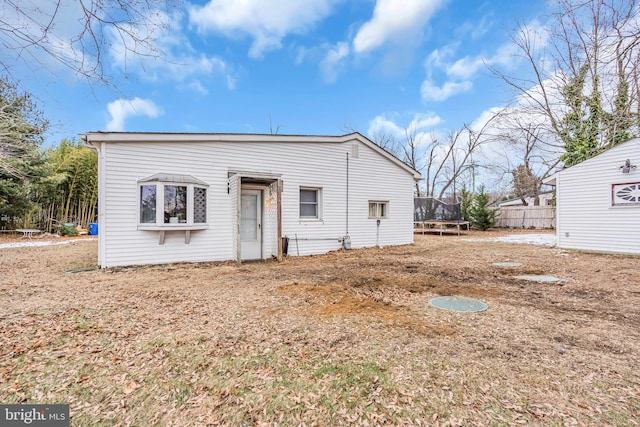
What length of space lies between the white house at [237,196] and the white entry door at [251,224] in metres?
0.03

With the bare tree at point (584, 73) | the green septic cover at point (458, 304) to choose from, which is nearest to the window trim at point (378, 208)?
the bare tree at point (584, 73)

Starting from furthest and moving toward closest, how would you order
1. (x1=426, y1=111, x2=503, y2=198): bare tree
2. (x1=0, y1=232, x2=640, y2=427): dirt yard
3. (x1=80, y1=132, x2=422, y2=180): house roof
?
1. (x1=426, y1=111, x2=503, y2=198): bare tree
2. (x1=80, y1=132, x2=422, y2=180): house roof
3. (x1=0, y1=232, x2=640, y2=427): dirt yard

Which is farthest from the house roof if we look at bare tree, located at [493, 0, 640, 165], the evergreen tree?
the evergreen tree

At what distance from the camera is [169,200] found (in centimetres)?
681

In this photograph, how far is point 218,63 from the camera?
9.56 meters

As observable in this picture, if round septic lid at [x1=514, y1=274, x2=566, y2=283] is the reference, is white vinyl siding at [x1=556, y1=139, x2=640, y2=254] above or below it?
above

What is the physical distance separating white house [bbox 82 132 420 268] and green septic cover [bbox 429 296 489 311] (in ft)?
15.3

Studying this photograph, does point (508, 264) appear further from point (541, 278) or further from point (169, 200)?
point (169, 200)

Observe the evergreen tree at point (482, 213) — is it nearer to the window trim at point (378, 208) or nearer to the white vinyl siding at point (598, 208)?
the white vinyl siding at point (598, 208)

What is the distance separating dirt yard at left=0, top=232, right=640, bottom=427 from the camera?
1899mm

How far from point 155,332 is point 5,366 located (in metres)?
1.10

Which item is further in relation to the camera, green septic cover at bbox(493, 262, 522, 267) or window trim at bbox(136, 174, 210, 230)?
green septic cover at bbox(493, 262, 522, 267)

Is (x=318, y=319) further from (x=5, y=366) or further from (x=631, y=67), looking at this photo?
(x=631, y=67)

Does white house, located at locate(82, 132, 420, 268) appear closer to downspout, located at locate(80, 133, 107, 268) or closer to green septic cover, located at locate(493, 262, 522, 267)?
downspout, located at locate(80, 133, 107, 268)
